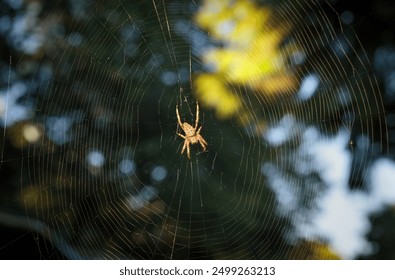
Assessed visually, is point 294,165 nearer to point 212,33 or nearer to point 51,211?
point 212,33

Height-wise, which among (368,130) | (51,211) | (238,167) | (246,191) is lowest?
(51,211)

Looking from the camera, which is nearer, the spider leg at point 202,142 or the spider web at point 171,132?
the spider web at point 171,132

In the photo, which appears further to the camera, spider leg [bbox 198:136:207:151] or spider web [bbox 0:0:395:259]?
spider leg [bbox 198:136:207:151]

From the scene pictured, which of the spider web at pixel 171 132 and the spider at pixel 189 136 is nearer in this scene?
the spider web at pixel 171 132

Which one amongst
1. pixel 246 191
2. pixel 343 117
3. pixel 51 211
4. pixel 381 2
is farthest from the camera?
pixel 246 191

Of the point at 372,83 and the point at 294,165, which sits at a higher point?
the point at 372,83

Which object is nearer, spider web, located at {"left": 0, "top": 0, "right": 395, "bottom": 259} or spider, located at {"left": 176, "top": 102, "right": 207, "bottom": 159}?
spider web, located at {"left": 0, "top": 0, "right": 395, "bottom": 259}
